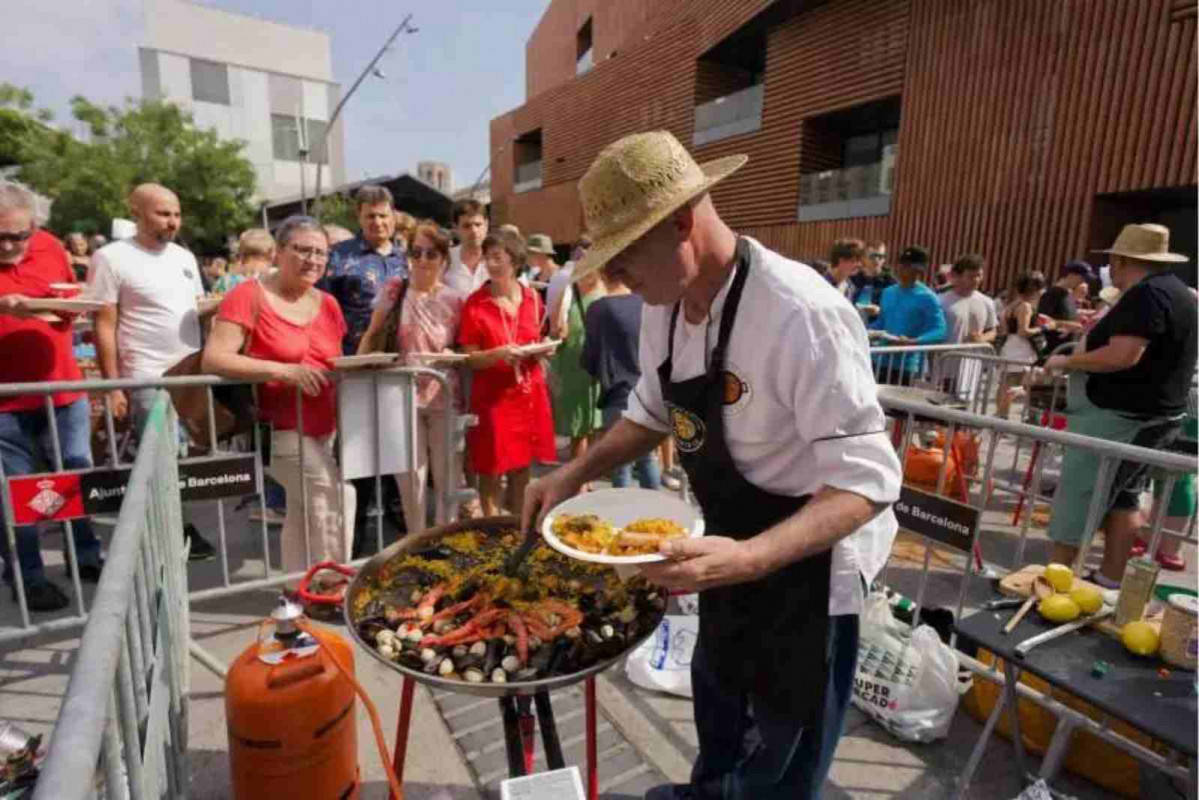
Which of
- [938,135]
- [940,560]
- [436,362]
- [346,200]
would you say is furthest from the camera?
[346,200]

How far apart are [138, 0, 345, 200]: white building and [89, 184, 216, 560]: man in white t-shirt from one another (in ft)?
175

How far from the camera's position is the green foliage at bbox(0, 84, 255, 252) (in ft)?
107

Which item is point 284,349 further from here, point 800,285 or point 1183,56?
point 1183,56

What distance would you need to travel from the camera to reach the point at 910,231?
15570 millimetres

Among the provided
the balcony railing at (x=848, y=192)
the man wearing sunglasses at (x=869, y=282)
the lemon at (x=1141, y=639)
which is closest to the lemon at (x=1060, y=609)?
the lemon at (x=1141, y=639)

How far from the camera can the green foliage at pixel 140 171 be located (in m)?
32.5

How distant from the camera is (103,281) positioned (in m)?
3.82

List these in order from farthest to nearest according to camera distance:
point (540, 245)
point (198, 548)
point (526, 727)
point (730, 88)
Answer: point (730, 88), point (540, 245), point (198, 548), point (526, 727)

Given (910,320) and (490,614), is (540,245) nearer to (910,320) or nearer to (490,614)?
(910,320)

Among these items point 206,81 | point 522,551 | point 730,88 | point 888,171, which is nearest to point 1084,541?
point 522,551

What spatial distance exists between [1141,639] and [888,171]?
1625 centimetres

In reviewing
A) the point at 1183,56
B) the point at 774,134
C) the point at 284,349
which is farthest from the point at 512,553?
the point at 774,134

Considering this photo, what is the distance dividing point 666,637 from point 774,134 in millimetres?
18602

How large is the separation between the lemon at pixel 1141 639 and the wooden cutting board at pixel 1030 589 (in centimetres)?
4
